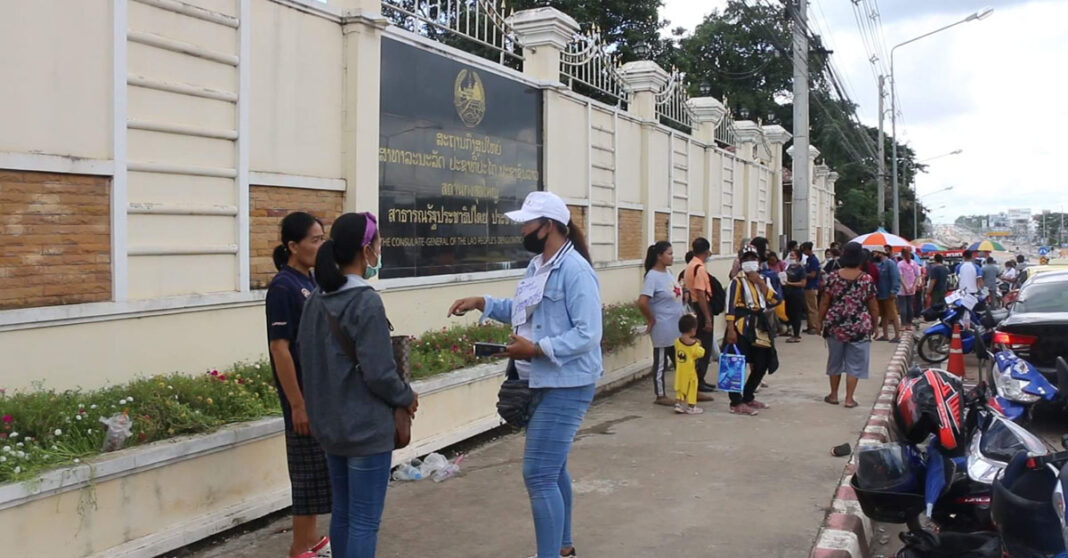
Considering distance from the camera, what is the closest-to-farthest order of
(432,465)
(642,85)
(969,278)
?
1. (432,465)
2. (642,85)
3. (969,278)

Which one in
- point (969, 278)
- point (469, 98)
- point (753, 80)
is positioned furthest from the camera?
point (753, 80)

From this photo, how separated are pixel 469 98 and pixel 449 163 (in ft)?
2.40

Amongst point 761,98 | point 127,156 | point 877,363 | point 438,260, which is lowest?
point 877,363

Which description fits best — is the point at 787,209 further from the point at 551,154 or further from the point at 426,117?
the point at 426,117

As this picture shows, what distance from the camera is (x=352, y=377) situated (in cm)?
320

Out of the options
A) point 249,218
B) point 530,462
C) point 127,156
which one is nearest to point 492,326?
point 249,218

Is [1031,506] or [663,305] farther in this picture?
[663,305]

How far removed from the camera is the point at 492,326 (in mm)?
7859

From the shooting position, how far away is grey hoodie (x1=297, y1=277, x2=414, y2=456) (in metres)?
3.12

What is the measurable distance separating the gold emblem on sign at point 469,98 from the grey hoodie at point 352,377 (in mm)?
4768

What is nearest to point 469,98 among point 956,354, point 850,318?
point 850,318

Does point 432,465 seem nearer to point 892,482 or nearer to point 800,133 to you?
point 892,482

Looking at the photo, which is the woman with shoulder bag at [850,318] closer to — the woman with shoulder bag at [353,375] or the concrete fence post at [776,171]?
the woman with shoulder bag at [353,375]

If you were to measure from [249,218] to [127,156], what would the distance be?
987 millimetres
